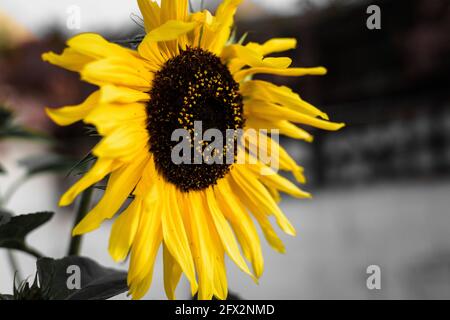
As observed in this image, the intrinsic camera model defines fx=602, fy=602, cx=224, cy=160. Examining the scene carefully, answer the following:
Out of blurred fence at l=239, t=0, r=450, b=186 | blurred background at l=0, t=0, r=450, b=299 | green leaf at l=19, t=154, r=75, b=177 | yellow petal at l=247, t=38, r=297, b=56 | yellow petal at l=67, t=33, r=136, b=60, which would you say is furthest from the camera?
blurred fence at l=239, t=0, r=450, b=186

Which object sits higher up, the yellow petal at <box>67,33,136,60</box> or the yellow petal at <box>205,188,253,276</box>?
the yellow petal at <box>67,33,136,60</box>

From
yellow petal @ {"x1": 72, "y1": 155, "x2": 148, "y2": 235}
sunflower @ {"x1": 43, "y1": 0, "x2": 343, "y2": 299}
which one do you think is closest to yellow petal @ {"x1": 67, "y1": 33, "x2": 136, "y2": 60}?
sunflower @ {"x1": 43, "y1": 0, "x2": 343, "y2": 299}

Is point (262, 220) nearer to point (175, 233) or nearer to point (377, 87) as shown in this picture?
point (175, 233)

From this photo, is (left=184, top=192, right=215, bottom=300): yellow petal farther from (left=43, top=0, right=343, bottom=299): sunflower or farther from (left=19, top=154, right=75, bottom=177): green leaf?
(left=19, top=154, right=75, bottom=177): green leaf

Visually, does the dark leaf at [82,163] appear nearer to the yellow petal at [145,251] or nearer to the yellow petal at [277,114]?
Answer: the yellow petal at [145,251]

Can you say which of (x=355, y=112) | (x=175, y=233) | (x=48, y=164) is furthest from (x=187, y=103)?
(x=355, y=112)
